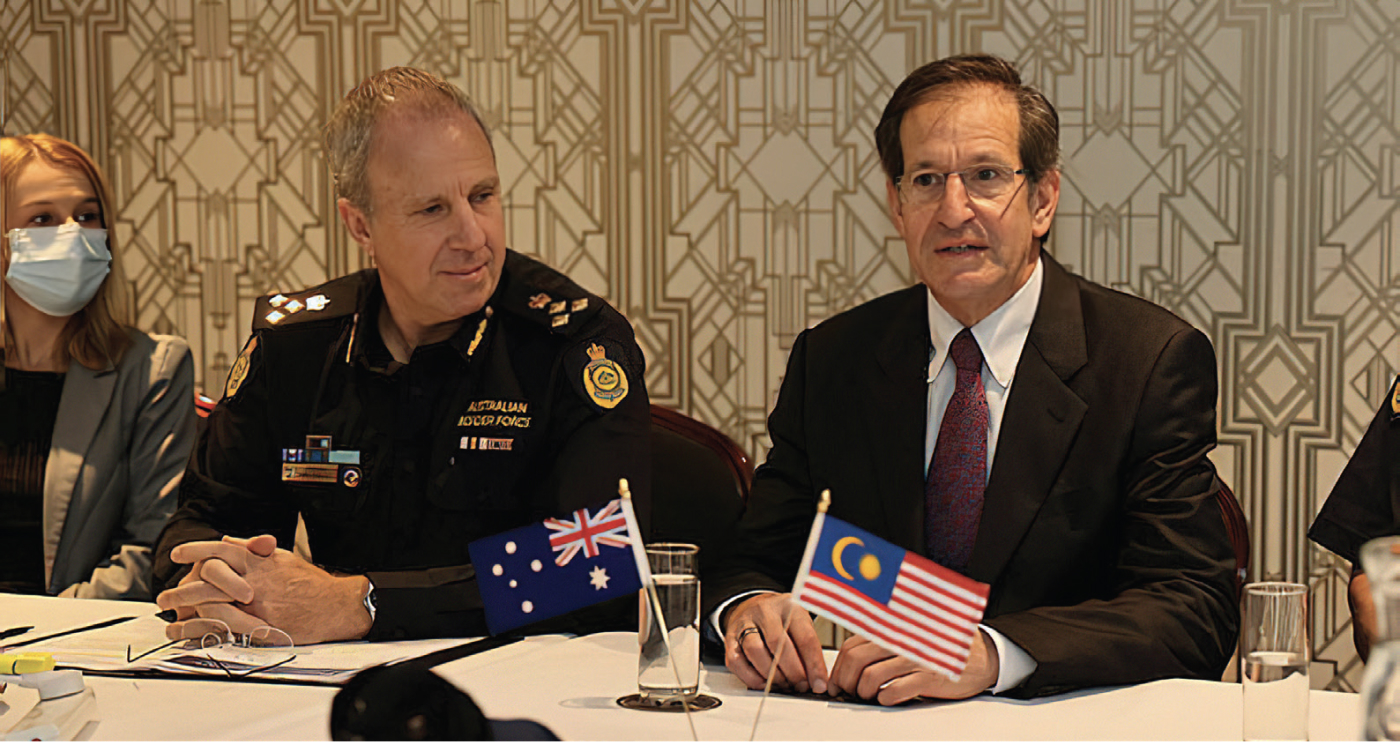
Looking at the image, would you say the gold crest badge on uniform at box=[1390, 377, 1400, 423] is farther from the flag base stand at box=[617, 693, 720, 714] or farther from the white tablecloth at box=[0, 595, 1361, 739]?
the flag base stand at box=[617, 693, 720, 714]

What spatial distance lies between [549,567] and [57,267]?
2.00 meters

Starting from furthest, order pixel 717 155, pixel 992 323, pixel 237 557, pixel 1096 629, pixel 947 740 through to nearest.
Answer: pixel 717 155
pixel 992 323
pixel 237 557
pixel 1096 629
pixel 947 740

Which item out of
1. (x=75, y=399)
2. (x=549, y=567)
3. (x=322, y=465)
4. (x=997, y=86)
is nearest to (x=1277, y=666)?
(x=549, y=567)

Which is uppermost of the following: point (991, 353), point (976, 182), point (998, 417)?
point (976, 182)

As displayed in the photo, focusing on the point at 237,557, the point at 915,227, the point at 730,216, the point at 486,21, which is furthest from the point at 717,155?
the point at 237,557

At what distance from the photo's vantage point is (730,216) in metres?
3.77

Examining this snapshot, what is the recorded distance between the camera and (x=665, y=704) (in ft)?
5.57

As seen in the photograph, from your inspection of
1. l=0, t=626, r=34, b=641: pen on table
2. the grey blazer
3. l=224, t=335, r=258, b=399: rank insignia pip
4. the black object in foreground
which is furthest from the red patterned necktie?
the grey blazer

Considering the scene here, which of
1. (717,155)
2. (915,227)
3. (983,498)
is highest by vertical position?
(717,155)

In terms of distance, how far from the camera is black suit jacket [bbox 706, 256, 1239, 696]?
190cm

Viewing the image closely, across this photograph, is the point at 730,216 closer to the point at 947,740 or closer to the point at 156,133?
the point at 156,133

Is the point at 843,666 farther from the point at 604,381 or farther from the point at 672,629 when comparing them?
the point at 604,381

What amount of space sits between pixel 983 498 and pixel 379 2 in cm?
264

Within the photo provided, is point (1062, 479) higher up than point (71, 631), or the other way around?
point (1062, 479)
